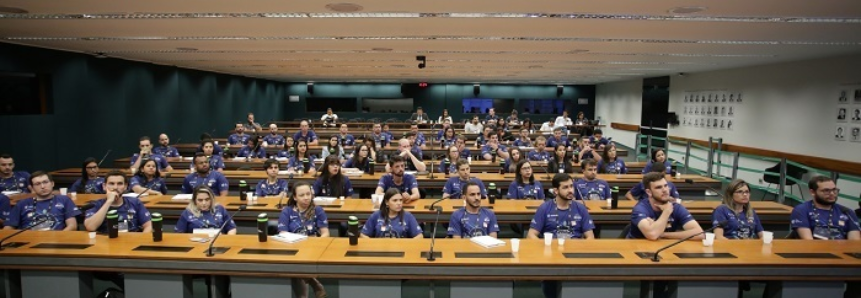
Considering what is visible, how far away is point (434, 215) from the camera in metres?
5.44

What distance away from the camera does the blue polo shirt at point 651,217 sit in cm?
434

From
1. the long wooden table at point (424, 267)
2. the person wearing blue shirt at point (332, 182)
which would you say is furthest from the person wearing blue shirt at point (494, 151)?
the long wooden table at point (424, 267)

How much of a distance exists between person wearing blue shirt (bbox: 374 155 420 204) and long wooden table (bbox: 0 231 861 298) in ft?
7.08

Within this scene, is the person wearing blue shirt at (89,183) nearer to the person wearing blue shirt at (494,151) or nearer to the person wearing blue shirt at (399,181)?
the person wearing blue shirt at (399,181)

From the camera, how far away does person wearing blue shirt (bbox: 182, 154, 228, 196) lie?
A: 662 centimetres

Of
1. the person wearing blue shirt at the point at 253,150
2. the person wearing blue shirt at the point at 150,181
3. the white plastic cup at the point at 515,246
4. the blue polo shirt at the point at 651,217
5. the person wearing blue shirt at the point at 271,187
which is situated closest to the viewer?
the white plastic cup at the point at 515,246

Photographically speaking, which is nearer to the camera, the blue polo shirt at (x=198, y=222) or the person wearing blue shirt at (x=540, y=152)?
the blue polo shirt at (x=198, y=222)

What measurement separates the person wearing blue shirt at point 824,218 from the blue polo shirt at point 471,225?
9.30 feet

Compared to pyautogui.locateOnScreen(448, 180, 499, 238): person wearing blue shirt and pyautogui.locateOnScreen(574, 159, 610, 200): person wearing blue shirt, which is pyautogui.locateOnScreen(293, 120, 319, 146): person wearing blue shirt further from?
pyautogui.locateOnScreen(448, 180, 499, 238): person wearing blue shirt

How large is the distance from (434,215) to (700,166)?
35.3ft

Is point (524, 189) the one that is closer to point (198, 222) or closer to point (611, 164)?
point (611, 164)

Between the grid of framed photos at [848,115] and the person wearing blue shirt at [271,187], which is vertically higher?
the grid of framed photos at [848,115]

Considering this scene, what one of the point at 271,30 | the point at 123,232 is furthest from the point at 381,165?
the point at 123,232

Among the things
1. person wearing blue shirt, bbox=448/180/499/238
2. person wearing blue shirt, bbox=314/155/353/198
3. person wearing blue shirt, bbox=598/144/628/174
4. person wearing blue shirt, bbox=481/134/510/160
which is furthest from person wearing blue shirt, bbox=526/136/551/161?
person wearing blue shirt, bbox=448/180/499/238
